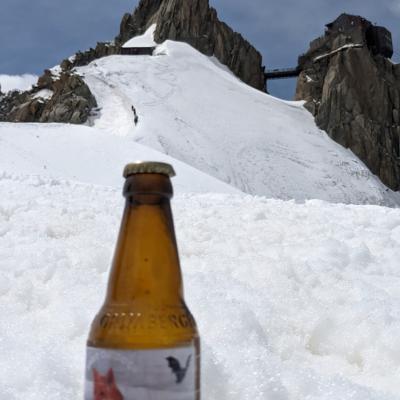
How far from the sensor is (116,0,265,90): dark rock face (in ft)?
160

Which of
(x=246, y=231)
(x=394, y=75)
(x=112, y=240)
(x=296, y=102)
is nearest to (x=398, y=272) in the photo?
(x=246, y=231)

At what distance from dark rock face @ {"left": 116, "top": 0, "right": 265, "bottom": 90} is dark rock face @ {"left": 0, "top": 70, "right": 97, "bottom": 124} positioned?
12818 mm

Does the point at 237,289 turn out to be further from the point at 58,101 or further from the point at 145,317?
the point at 58,101

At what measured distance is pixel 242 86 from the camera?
133 ft

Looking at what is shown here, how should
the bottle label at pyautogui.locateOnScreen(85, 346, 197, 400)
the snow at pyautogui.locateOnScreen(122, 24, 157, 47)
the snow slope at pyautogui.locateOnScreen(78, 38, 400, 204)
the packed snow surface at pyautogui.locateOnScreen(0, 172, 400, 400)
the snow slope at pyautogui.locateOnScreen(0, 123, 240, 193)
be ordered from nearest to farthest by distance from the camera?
the bottle label at pyautogui.locateOnScreen(85, 346, 197, 400)
the packed snow surface at pyautogui.locateOnScreen(0, 172, 400, 400)
the snow slope at pyautogui.locateOnScreen(0, 123, 240, 193)
the snow slope at pyautogui.locateOnScreen(78, 38, 400, 204)
the snow at pyautogui.locateOnScreen(122, 24, 157, 47)

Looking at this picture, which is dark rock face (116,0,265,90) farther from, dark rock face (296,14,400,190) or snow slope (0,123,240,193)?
snow slope (0,123,240,193)

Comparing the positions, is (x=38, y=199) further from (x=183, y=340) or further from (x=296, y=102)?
(x=296, y=102)

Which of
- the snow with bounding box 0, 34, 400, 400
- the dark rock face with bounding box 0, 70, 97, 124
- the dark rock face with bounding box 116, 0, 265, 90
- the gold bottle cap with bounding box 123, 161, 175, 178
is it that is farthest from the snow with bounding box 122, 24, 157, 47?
the gold bottle cap with bounding box 123, 161, 175, 178

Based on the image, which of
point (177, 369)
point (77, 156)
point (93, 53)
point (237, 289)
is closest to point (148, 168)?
point (177, 369)

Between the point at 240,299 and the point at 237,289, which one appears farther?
the point at 237,289

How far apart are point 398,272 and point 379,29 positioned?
165 feet

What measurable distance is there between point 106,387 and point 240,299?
223cm

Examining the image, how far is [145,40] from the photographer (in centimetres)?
5044

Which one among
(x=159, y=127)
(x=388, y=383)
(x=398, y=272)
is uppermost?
(x=159, y=127)
